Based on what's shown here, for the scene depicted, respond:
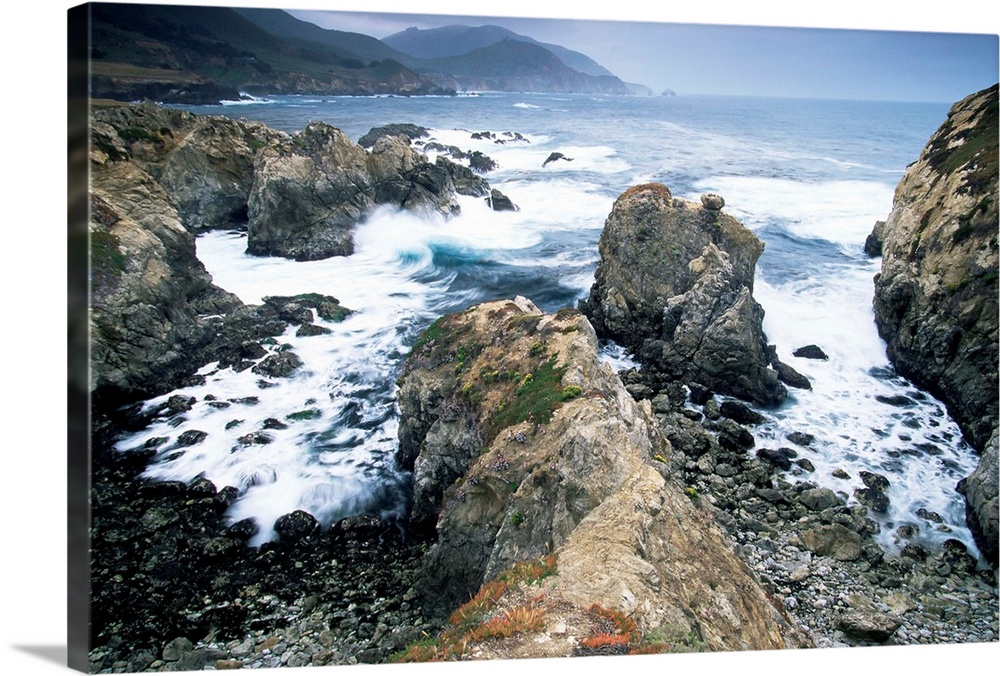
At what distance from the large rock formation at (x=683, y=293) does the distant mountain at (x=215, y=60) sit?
22.9 ft

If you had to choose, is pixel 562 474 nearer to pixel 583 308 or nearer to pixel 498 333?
pixel 498 333

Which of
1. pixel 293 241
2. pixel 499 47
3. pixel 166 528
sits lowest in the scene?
pixel 166 528

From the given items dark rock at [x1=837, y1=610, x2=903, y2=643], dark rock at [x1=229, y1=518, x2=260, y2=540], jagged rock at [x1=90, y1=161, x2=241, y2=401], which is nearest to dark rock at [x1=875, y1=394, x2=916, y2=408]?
dark rock at [x1=837, y1=610, x2=903, y2=643]

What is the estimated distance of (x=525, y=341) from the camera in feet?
39.9

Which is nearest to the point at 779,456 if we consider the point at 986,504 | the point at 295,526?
the point at 986,504

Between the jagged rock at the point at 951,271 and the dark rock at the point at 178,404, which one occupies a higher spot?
the jagged rock at the point at 951,271

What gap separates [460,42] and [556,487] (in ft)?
23.9

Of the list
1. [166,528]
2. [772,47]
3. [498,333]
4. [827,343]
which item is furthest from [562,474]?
[827,343]

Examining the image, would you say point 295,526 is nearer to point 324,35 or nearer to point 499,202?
point 324,35

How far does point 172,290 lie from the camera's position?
13.8 meters

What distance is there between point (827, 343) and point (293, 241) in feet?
44.2

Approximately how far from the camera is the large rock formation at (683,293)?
1555 centimetres

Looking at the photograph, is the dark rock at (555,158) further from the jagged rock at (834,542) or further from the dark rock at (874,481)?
the jagged rock at (834,542)

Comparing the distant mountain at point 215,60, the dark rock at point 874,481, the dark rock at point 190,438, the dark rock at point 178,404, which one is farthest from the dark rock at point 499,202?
the dark rock at point 874,481
